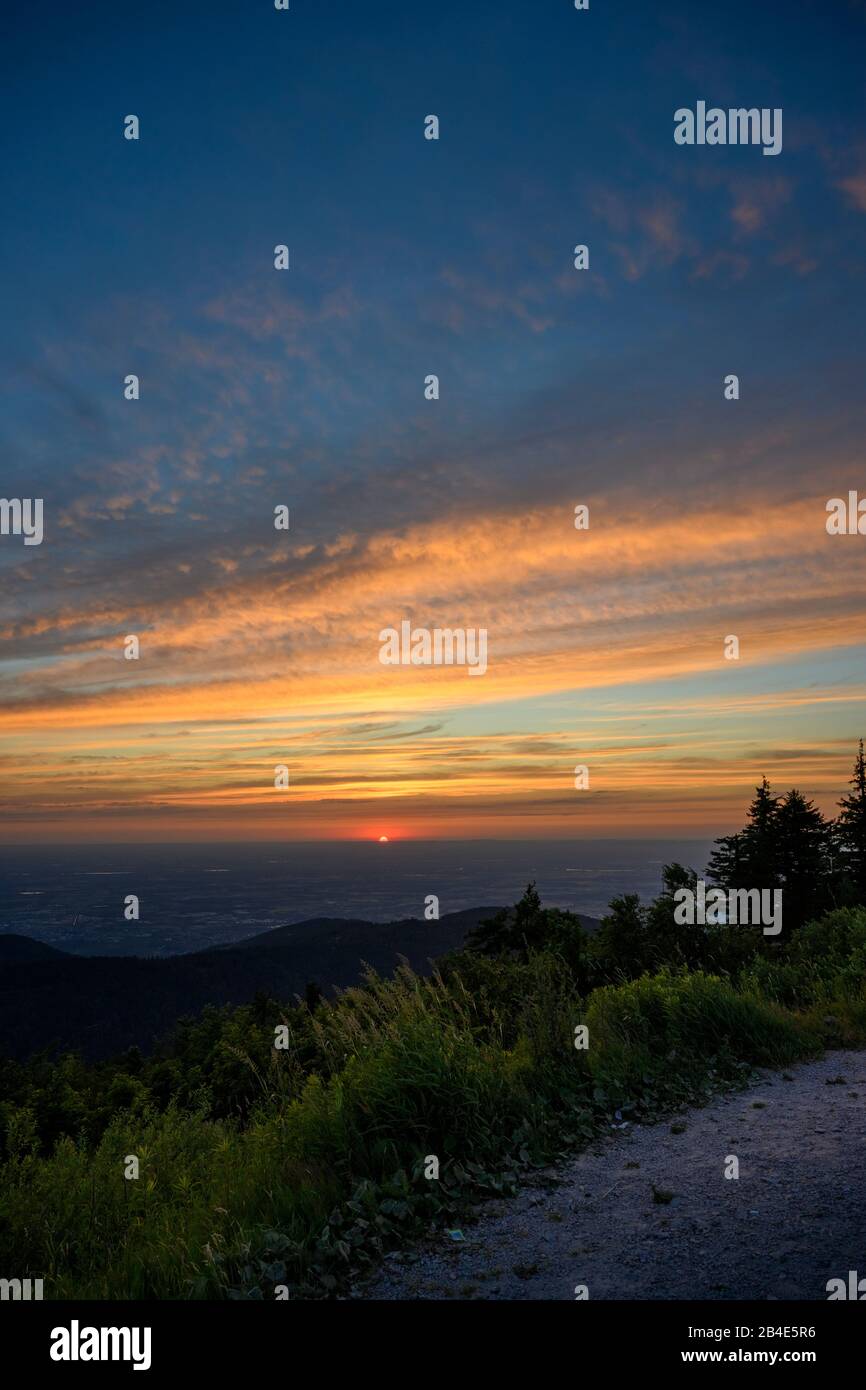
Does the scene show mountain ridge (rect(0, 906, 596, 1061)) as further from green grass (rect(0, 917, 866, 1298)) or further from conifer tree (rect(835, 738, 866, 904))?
green grass (rect(0, 917, 866, 1298))

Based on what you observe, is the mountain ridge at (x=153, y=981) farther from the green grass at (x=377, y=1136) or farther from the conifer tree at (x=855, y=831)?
the green grass at (x=377, y=1136)

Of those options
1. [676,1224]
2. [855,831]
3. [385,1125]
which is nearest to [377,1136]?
[385,1125]

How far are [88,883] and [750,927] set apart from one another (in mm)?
193702

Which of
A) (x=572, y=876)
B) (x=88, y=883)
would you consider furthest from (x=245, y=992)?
(x=88, y=883)

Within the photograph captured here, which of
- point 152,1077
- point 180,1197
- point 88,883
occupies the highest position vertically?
point 180,1197

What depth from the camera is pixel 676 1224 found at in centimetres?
457

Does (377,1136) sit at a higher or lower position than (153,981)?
higher

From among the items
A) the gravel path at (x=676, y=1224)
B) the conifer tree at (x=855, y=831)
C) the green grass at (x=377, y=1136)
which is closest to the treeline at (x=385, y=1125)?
the green grass at (x=377, y=1136)

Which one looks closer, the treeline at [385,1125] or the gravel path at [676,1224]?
the gravel path at [676,1224]

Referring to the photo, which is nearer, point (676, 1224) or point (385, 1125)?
point (676, 1224)

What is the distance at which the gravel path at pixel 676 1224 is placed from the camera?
4.00 meters

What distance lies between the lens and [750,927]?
14062 millimetres

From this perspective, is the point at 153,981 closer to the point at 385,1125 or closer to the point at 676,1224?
the point at 385,1125
